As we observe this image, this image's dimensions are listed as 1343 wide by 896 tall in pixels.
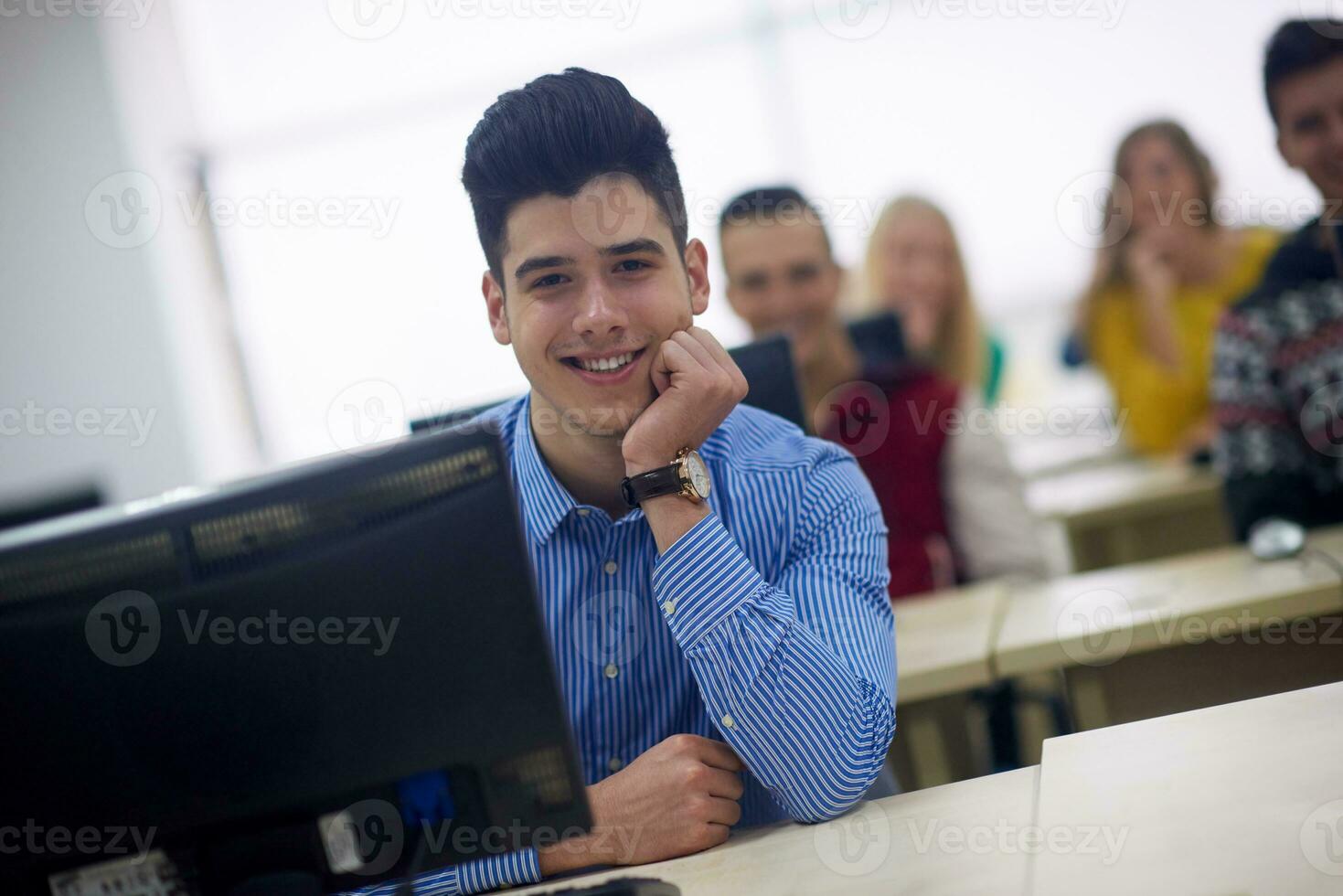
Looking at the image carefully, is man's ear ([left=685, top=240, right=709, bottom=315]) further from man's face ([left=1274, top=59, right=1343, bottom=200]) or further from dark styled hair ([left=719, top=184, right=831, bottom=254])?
man's face ([left=1274, top=59, right=1343, bottom=200])

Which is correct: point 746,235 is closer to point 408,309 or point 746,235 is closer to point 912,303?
point 912,303

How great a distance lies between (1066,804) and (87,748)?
0.83 meters

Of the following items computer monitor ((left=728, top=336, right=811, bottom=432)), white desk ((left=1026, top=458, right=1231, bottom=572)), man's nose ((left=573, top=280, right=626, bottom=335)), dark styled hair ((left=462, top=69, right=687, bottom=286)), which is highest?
dark styled hair ((left=462, top=69, right=687, bottom=286))

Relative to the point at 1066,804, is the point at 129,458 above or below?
above

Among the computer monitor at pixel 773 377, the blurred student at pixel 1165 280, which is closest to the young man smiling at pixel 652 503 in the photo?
the computer monitor at pixel 773 377

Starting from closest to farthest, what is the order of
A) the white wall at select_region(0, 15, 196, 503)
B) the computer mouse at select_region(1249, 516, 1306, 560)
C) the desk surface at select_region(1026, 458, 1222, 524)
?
the computer mouse at select_region(1249, 516, 1306, 560)
the desk surface at select_region(1026, 458, 1222, 524)
the white wall at select_region(0, 15, 196, 503)

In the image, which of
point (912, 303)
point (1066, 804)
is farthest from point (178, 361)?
point (1066, 804)

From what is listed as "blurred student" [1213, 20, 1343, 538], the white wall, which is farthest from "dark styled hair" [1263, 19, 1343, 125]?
the white wall

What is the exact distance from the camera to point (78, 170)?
15.5 feet

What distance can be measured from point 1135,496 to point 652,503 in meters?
2.33

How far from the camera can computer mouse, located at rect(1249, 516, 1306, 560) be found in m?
1.96

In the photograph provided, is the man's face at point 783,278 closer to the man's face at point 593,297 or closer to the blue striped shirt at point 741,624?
the blue striped shirt at point 741,624

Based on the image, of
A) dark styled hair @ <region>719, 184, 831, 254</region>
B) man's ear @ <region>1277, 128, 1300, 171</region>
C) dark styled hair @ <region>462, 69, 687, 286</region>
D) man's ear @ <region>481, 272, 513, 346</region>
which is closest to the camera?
dark styled hair @ <region>462, 69, 687, 286</region>

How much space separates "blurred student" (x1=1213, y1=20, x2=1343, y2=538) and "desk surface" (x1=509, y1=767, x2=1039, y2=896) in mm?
1367
